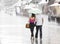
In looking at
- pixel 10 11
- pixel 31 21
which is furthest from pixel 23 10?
pixel 31 21

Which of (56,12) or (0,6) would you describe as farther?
(0,6)

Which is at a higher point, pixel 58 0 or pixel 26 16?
pixel 58 0

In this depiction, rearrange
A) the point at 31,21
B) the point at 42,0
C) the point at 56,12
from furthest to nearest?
the point at 42,0, the point at 56,12, the point at 31,21

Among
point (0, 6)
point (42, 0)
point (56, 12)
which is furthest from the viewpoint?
point (0, 6)

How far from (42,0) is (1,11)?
4133 millimetres

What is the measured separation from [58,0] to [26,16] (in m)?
3.04

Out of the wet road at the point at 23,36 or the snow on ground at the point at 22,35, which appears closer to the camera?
the wet road at the point at 23,36

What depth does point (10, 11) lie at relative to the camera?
74.2ft

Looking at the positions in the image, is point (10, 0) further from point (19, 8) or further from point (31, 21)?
point (31, 21)

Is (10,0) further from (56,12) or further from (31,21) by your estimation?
(31,21)

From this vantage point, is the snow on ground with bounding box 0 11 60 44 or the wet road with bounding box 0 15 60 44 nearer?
the wet road with bounding box 0 15 60 44

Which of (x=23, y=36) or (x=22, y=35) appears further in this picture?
(x=22, y=35)

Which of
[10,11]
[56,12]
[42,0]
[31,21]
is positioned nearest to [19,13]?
[10,11]

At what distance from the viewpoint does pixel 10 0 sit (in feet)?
71.9
